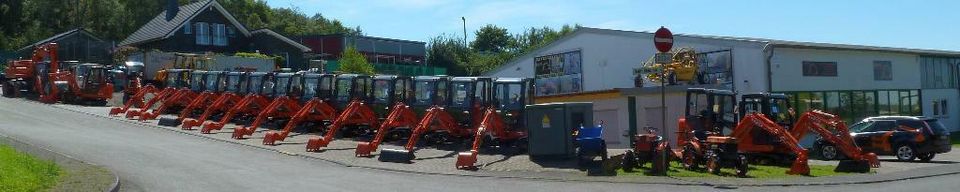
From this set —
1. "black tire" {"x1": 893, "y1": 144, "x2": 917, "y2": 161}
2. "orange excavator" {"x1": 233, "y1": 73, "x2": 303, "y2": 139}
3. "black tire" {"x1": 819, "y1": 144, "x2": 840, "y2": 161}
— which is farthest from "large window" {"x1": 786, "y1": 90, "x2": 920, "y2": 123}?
"orange excavator" {"x1": 233, "y1": 73, "x2": 303, "y2": 139}

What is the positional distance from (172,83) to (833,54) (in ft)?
86.6

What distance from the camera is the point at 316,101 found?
27812 millimetres

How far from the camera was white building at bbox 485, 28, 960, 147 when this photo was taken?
3191cm

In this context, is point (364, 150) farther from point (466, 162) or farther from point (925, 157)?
point (925, 157)

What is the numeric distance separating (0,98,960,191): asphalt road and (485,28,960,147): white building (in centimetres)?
1040

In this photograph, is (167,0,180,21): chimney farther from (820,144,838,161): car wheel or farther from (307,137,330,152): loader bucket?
(820,144,838,161): car wheel

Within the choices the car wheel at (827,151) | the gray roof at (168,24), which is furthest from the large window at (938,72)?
the gray roof at (168,24)

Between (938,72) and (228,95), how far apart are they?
34.8 metres

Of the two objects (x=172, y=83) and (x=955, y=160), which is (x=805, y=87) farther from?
(x=172, y=83)

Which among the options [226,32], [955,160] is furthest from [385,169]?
[226,32]

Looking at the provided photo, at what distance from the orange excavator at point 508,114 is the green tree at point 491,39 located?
248 feet

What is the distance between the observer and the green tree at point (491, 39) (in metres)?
100

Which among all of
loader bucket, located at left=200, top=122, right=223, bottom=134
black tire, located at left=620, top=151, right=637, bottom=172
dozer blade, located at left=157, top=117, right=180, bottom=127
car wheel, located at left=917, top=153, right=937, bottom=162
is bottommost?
car wheel, located at left=917, top=153, right=937, bottom=162

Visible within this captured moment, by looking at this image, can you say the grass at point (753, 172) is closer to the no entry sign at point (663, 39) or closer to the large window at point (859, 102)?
the no entry sign at point (663, 39)
